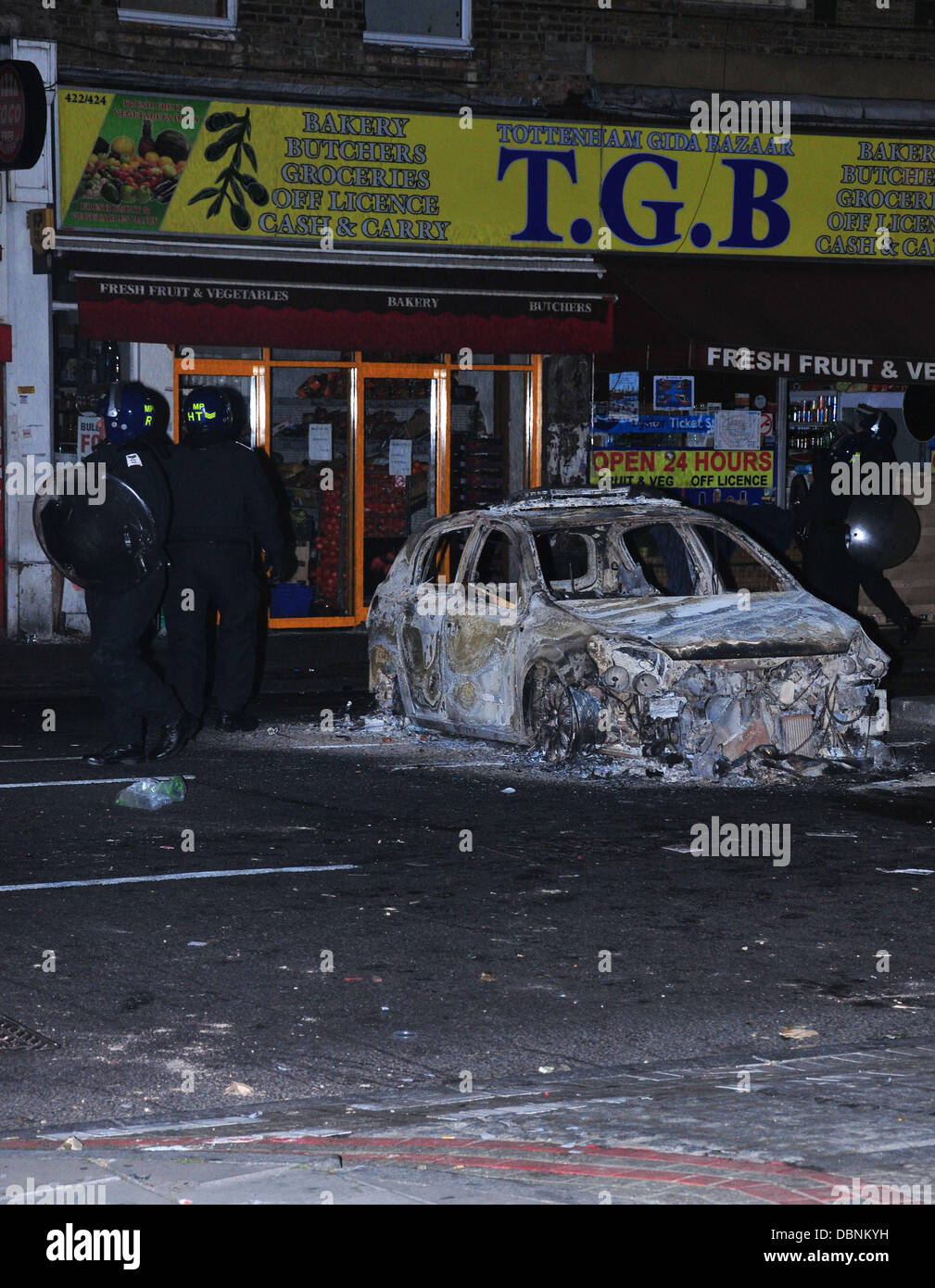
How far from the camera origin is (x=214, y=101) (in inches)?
712

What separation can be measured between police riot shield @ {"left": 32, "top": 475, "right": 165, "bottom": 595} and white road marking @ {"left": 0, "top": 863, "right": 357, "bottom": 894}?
9.98 feet

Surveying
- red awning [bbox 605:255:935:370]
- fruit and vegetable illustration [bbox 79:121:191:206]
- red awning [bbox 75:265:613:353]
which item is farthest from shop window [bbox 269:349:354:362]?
red awning [bbox 605:255:935:370]

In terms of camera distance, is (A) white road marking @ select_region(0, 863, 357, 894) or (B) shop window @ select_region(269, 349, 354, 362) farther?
(B) shop window @ select_region(269, 349, 354, 362)

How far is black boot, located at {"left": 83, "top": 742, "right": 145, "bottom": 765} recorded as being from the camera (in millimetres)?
11430

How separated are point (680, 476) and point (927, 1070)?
1448 cm

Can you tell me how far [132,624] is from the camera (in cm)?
1127

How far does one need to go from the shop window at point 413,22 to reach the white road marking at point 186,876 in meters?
12.2

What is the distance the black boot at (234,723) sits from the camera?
12.8 meters

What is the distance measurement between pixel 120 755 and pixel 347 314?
776 cm

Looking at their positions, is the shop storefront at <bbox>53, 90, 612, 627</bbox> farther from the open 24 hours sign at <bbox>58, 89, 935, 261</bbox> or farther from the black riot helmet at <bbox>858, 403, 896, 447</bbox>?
the black riot helmet at <bbox>858, 403, 896, 447</bbox>

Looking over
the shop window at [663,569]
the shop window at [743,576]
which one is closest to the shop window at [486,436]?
the shop window at [743,576]

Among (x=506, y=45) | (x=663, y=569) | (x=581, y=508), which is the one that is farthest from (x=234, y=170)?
(x=663, y=569)
